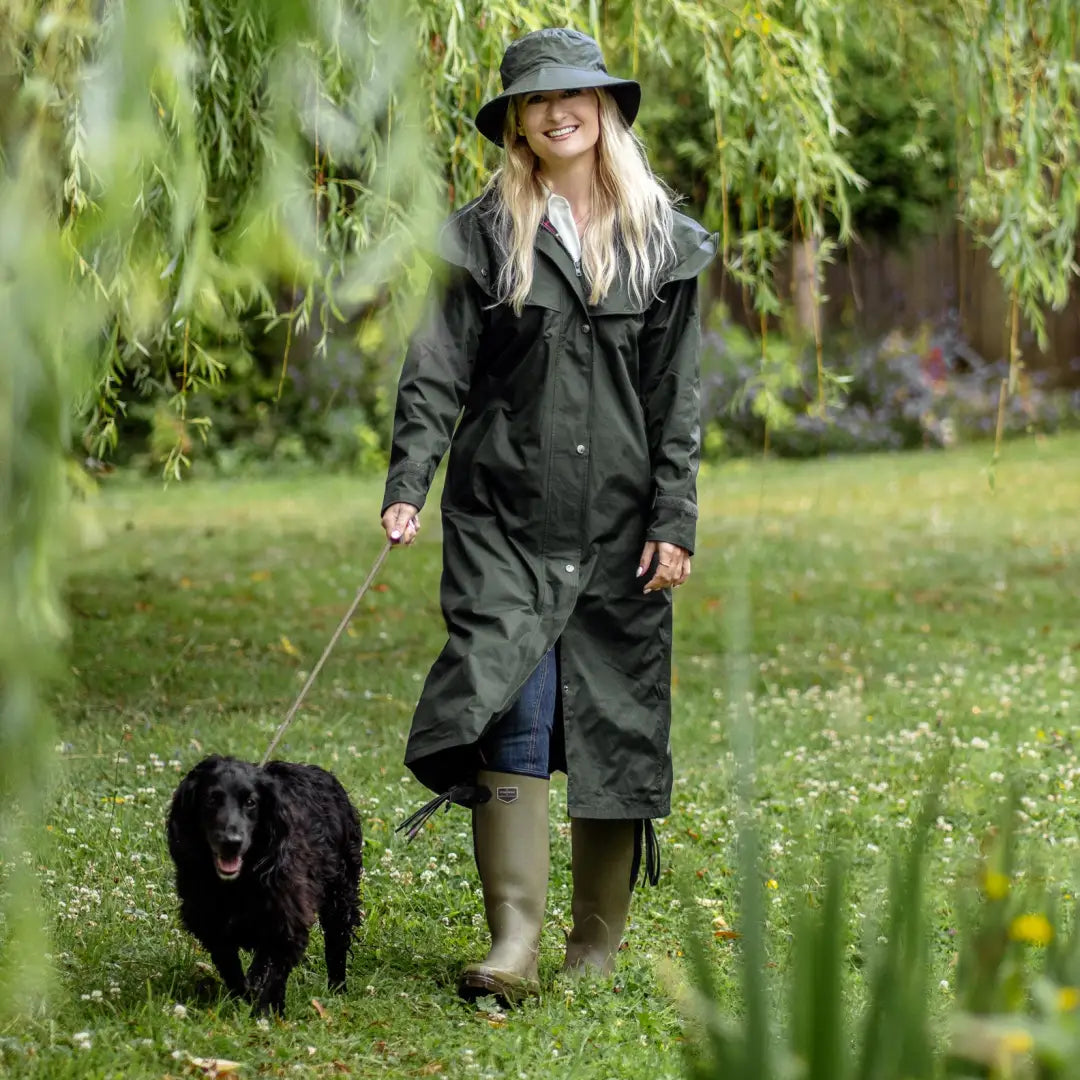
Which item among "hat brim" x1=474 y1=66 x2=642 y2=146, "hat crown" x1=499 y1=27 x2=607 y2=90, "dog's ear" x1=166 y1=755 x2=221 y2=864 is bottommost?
"dog's ear" x1=166 y1=755 x2=221 y2=864

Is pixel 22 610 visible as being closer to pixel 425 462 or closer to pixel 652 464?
pixel 425 462

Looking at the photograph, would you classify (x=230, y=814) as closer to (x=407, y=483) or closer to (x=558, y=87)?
(x=407, y=483)

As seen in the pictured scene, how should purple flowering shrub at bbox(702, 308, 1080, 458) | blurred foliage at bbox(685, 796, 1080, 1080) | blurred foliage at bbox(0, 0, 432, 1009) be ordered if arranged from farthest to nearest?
purple flowering shrub at bbox(702, 308, 1080, 458) < blurred foliage at bbox(0, 0, 432, 1009) < blurred foliage at bbox(685, 796, 1080, 1080)

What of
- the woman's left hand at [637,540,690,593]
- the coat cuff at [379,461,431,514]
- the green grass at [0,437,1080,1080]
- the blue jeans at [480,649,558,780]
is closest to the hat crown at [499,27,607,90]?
the coat cuff at [379,461,431,514]

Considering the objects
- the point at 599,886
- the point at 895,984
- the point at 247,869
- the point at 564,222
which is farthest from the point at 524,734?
the point at 895,984

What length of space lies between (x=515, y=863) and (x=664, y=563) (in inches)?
29.9

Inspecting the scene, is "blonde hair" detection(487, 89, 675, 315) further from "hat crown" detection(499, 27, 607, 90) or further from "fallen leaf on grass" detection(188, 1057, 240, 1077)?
"fallen leaf on grass" detection(188, 1057, 240, 1077)

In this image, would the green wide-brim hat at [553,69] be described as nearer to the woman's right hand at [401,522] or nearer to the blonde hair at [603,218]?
the blonde hair at [603,218]

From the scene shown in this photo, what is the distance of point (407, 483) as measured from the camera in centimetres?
378

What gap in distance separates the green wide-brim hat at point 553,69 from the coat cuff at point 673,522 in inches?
37.4

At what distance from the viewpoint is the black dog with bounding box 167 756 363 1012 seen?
3484 millimetres

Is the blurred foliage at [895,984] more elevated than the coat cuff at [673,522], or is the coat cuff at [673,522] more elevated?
the coat cuff at [673,522]

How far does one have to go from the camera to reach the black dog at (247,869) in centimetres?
348

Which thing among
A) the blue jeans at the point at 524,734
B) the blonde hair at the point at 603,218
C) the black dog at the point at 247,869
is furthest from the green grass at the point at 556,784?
the blonde hair at the point at 603,218
